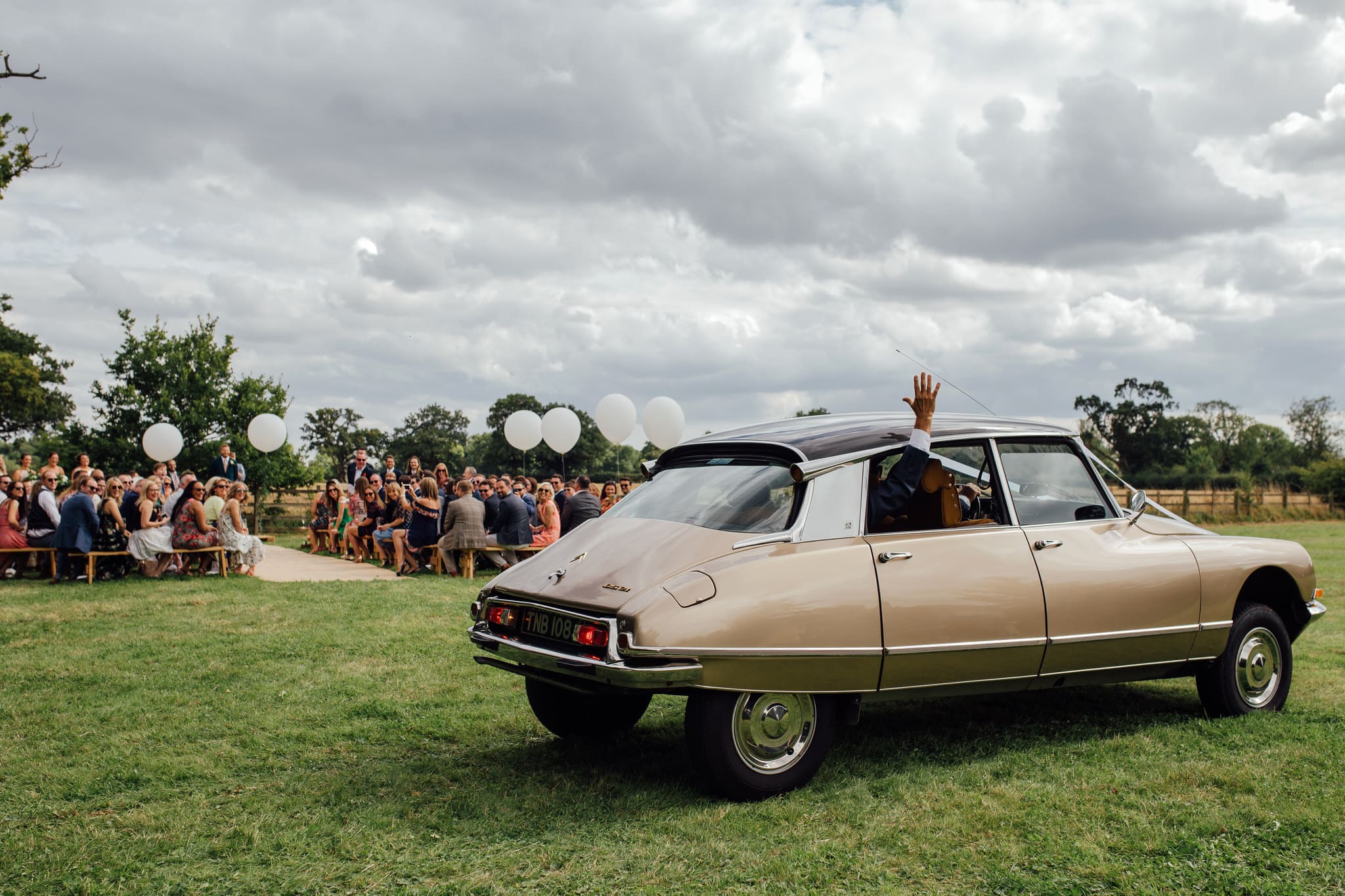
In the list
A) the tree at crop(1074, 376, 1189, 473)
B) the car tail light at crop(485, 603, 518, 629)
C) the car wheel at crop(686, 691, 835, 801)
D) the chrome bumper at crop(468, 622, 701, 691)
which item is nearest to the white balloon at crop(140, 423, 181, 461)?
the car tail light at crop(485, 603, 518, 629)

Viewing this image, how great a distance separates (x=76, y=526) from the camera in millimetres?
14422

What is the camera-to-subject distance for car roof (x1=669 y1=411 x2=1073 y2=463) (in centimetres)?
524

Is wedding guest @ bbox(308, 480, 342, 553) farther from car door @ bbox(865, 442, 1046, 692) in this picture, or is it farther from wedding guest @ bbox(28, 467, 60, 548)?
car door @ bbox(865, 442, 1046, 692)

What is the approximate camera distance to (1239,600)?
637 cm

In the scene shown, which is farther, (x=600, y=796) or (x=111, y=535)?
(x=111, y=535)

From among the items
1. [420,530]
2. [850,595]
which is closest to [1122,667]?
[850,595]

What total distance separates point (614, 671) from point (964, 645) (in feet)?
6.36

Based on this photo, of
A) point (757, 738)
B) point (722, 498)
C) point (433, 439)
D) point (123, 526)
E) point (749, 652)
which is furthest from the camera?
point (433, 439)

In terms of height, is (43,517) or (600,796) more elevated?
(43,517)

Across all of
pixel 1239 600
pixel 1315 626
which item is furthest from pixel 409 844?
pixel 1315 626

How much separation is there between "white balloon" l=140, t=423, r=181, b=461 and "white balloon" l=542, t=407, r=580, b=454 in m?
8.98

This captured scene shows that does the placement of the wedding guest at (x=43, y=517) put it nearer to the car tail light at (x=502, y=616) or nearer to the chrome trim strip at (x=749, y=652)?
the car tail light at (x=502, y=616)

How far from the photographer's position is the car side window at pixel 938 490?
5367mm

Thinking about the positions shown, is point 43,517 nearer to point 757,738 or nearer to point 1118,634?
point 757,738
